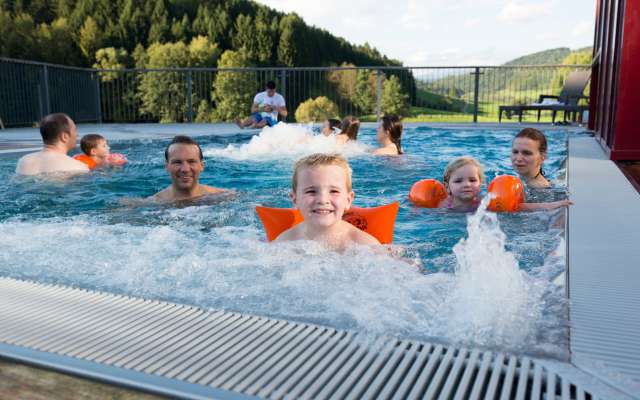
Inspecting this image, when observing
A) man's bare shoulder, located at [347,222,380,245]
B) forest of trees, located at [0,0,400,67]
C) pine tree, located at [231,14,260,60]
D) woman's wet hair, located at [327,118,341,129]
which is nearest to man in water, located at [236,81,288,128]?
woman's wet hair, located at [327,118,341,129]

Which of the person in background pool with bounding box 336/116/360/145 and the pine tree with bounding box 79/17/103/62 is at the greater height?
the pine tree with bounding box 79/17/103/62

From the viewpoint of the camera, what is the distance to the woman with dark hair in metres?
4.95

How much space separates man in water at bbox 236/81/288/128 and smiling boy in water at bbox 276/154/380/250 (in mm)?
9952

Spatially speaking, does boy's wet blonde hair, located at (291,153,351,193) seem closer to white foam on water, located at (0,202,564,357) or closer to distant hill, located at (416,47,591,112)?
white foam on water, located at (0,202,564,357)

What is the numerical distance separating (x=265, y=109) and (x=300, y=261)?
10.2 m

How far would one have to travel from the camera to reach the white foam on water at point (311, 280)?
205 centimetres

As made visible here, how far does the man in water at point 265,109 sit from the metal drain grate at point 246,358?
11.0 m

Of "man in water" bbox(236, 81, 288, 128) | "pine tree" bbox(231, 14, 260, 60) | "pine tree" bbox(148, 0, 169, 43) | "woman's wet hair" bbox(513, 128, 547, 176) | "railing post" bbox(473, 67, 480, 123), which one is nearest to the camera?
"woman's wet hair" bbox(513, 128, 547, 176)

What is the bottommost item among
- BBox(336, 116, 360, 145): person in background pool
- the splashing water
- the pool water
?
the pool water

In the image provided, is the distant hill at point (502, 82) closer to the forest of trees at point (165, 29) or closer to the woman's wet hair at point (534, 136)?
the woman's wet hair at point (534, 136)

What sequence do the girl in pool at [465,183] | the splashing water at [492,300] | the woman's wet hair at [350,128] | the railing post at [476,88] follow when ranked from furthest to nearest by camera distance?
the railing post at [476,88]
the woman's wet hair at [350,128]
the girl in pool at [465,183]
the splashing water at [492,300]

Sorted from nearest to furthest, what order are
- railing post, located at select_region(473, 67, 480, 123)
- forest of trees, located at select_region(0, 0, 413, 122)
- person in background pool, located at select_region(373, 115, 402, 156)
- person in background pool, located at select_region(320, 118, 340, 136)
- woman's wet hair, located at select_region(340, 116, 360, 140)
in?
person in background pool, located at select_region(373, 115, 402, 156) → woman's wet hair, located at select_region(340, 116, 360, 140) → person in background pool, located at select_region(320, 118, 340, 136) → railing post, located at select_region(473, 67, 480, 123) → forest of trees, located at select_region(0, 0, 413, 122)

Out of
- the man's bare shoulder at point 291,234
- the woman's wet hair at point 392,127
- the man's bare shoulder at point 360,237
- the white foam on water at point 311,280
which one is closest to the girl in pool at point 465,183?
the white foam on water at point 311,280

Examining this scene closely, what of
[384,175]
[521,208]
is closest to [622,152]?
[521,208]
